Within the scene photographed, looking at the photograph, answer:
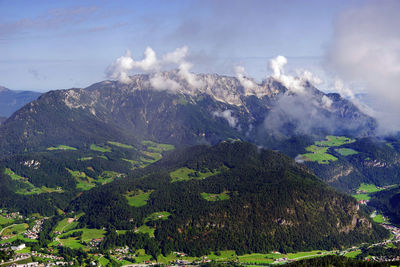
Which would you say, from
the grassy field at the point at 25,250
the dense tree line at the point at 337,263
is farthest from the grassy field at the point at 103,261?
the dense tree line at the point at 337,263

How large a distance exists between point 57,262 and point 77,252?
1470cm

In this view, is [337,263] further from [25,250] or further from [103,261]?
[25,250]

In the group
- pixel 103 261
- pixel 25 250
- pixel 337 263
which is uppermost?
pixel 25 250

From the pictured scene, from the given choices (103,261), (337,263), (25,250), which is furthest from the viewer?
(25,250)

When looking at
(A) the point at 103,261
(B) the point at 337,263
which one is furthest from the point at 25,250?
(B) the point at 337,263

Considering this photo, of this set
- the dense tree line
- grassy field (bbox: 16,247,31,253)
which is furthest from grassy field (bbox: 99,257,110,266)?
the dense tree line

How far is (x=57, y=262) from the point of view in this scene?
184 meters

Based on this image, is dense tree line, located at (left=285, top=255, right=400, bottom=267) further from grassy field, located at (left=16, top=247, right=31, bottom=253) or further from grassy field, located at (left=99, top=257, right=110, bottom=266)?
grassy field, located at (left=16, top=247, right=31, bottom=253)

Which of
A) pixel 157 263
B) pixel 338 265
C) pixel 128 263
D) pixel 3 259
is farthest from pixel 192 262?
pixel 3 259

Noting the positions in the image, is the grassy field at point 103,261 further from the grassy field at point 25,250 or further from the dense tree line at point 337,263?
the dense tree line at point 337,263

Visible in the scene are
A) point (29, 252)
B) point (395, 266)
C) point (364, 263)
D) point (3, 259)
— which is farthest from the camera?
point (29, 252)

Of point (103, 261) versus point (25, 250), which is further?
point (25, 250)

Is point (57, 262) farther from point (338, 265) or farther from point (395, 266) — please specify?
point (395, 266)

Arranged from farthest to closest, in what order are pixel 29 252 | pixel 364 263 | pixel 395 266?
pixel 29 252
pixel 364 263
pixel 395 266
